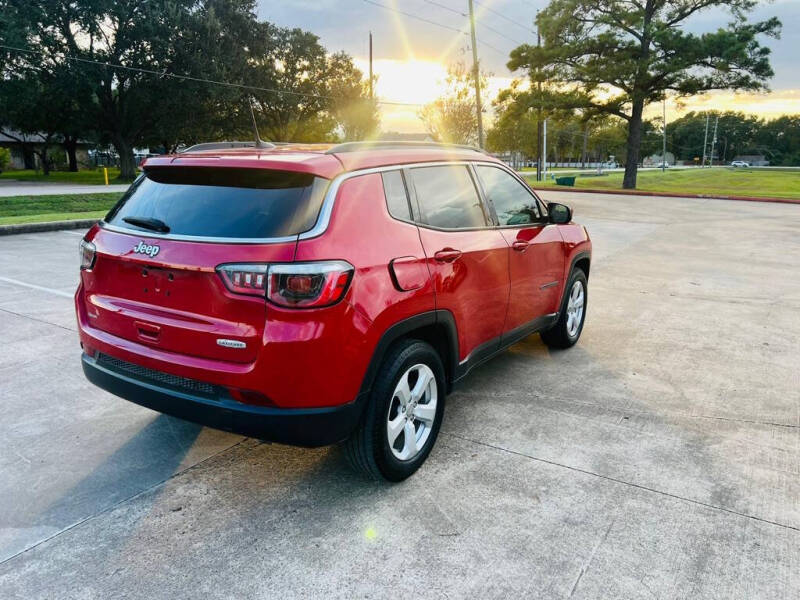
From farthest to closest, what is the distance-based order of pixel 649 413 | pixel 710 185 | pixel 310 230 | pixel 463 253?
1. pixel 710 185
2. pixel 649 413
3. pixel 463 253
4. pixel 310 230

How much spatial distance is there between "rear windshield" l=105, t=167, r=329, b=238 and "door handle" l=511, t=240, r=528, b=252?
1764 millimetres

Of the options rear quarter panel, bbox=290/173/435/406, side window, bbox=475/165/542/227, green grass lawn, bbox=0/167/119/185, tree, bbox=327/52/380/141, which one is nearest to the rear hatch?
rear quarter panel, bbox=290/173/435/406

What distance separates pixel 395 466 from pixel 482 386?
1.65 metres

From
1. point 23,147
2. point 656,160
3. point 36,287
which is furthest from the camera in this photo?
point 656,160

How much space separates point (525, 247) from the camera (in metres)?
4.29

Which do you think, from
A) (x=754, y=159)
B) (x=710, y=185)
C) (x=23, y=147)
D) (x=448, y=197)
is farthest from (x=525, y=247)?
(x=754, y=159)

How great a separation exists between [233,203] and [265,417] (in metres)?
1.02

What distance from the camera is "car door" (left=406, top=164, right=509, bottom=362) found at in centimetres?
334

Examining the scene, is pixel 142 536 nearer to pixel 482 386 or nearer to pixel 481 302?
pixel 481 302

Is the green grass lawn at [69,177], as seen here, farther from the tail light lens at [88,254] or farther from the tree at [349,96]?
the tail light lens at [88,254]

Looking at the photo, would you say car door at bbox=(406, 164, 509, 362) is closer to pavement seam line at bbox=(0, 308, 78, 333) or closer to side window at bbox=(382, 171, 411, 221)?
side window at bbox=(382, 171, 411, 221)

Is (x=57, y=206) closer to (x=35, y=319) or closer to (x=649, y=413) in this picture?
(x=35, y=319)

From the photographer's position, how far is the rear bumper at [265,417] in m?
2.69

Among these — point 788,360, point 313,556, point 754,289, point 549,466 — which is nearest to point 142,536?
point 313,556
